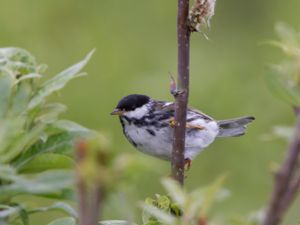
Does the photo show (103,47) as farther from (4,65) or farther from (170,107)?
(4,65)

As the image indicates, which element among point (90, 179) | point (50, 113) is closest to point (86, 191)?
point (90, 179)

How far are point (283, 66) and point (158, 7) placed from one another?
4.88 metres

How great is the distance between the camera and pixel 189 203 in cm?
115

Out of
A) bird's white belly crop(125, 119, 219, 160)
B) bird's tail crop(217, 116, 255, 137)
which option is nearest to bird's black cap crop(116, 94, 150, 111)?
bird's white belly crop(125, 119, 219, 160)

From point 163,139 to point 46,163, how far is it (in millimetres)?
2167

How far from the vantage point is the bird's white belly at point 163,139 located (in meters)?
→ 3.75

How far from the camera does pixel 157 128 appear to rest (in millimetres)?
3844

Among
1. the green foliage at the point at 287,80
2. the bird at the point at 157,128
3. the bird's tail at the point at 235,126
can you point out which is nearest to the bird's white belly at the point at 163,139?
the bird at the point at 157,128

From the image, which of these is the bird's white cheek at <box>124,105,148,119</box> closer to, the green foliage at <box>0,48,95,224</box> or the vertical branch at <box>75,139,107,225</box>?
the green foliage at <box>0,48,95,224</box>

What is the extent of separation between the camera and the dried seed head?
1.84 meters

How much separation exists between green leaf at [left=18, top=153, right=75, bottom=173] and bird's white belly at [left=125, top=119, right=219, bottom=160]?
6.72ft

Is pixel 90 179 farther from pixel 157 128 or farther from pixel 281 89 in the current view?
pixel 157 128

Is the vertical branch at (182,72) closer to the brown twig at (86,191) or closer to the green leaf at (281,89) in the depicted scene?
the green leaf at (281,89)

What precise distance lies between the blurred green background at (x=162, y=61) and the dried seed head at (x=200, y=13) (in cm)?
320
